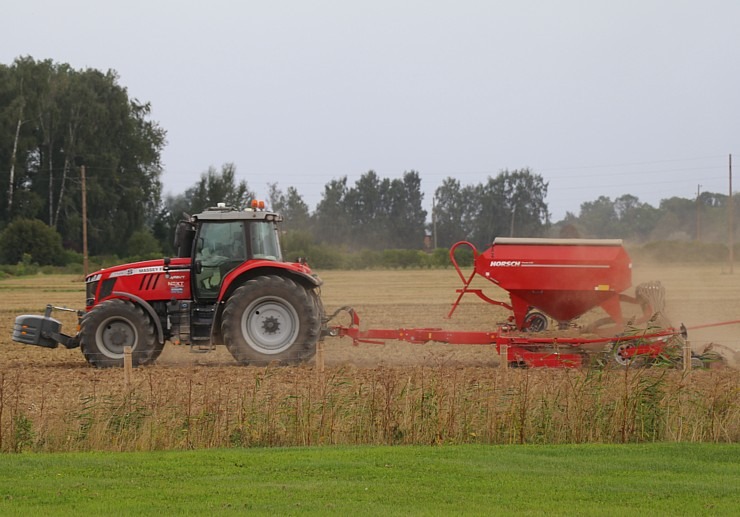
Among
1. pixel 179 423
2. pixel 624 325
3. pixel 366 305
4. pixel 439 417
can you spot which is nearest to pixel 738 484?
pixel 439 417

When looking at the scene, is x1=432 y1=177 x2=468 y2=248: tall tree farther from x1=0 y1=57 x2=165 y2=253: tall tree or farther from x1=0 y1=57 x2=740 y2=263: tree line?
x1=0 y1=57 x2=165 y2=253: tall tree

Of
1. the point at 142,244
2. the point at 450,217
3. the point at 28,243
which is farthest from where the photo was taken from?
the point at 450,217

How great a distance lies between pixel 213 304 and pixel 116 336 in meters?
1.56

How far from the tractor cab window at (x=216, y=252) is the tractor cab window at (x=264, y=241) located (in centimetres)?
14

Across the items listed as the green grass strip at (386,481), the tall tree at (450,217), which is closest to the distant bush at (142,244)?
the tall tree at (450,217)

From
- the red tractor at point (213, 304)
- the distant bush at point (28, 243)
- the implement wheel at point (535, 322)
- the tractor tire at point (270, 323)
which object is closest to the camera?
the tractor tire at point (270, 323)

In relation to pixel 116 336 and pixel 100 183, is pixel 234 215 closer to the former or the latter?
pixel 116 336

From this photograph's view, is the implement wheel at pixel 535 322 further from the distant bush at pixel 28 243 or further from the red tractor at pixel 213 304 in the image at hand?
the distant bush at pixel 28 243

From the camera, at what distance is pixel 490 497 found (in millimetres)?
7285

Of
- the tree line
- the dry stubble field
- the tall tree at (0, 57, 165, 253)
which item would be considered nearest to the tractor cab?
the dry stubble field

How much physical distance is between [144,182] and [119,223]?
4949 millimetres

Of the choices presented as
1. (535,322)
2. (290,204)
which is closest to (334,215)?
(290,204)

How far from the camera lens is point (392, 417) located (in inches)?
380

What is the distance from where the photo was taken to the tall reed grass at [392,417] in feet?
30.7
